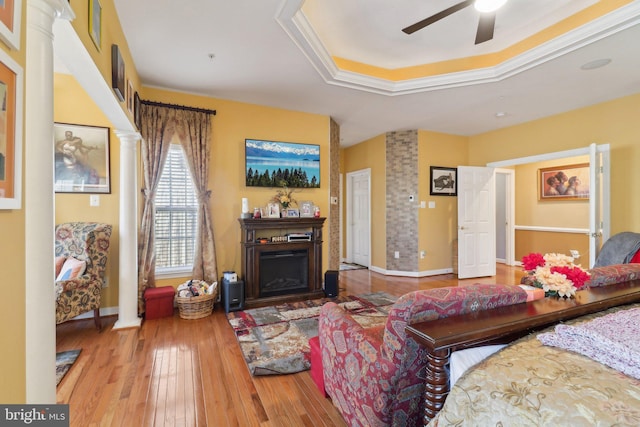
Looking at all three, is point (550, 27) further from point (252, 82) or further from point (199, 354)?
point (199, 354)

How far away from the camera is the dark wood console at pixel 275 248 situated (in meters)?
3.75

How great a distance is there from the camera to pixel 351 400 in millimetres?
1525

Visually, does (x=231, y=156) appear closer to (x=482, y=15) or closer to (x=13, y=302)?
(x=482, y=15)

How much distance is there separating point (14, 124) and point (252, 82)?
2.87 meters

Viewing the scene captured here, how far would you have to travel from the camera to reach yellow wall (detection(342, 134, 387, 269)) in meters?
5.76

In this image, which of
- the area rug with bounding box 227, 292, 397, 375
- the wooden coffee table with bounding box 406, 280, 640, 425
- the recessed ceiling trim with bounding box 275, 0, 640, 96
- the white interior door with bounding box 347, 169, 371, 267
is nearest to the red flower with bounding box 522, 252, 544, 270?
the wooden coffee table with bounding box 406, 280, 640, 425

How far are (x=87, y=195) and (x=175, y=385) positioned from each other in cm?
251

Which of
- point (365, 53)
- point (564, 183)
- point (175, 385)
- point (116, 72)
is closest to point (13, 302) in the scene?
point (175, 385)

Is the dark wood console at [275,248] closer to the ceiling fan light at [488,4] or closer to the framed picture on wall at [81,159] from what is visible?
the framed picture on wall at [81,159]

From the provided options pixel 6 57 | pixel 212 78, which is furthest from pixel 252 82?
pixel 6 57

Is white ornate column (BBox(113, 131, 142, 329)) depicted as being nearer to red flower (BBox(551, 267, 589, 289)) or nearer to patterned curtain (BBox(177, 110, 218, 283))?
patterned curtain (BBox(177, 110, 218, 283))

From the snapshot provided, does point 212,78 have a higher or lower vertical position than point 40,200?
higher

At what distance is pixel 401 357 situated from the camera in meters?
1.25

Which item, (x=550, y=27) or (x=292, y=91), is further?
(x=292, y=91)
